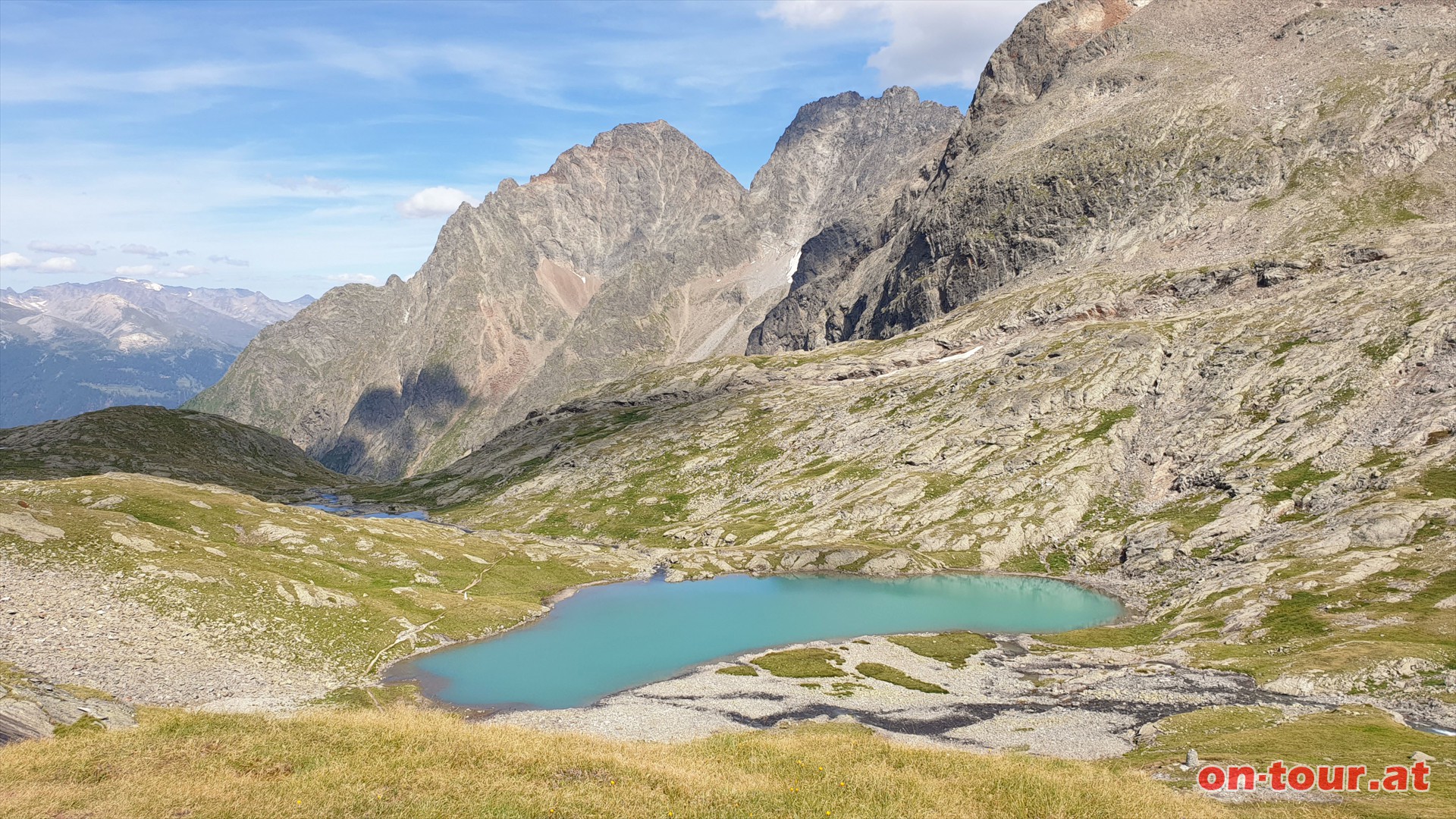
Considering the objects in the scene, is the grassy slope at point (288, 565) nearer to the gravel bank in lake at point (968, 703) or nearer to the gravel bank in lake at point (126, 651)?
the gravel bank in lake at point (126, 651)

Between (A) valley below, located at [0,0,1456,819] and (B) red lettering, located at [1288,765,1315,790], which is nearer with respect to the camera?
(A) valley below, located at [0,0,1456,819]

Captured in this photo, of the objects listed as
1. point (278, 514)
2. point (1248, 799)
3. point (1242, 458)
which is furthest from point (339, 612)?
Result: point (1242, 458)

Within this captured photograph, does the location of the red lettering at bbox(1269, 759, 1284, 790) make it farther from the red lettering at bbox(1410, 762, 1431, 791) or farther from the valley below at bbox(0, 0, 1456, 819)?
the red lettering at bbox(1410, 762, 1431, 791)

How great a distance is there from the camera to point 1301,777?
40.1 m

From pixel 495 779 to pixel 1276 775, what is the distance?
128 feet

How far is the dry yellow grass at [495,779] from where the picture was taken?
25938 mm

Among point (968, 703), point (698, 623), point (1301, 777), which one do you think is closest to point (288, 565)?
point (698, 623)

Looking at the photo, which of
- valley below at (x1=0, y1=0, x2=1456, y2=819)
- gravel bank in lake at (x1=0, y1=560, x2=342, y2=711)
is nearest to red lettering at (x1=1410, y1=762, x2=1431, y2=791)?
valley below at (x1=0, y1=0, x2=1456, y2=819)

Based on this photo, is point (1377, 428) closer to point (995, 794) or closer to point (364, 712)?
point (995, 794)

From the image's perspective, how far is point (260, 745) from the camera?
105 ft

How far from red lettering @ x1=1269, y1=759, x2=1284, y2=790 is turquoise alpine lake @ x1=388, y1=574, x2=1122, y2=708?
51.6m

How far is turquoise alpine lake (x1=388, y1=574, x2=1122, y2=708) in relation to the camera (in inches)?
3027

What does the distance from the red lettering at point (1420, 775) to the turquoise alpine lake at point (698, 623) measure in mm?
57389

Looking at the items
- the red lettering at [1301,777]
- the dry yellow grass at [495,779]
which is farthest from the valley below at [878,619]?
the red lettering at [1301,777]
